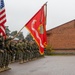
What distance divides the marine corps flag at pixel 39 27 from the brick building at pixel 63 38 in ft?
125

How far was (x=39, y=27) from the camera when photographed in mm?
16281

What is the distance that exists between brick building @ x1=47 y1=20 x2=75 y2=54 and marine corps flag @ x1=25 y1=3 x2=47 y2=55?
38063mm

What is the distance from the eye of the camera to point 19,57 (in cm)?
2381

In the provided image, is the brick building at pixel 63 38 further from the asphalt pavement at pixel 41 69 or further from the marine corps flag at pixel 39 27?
the marine corps flag at pixel 39 27

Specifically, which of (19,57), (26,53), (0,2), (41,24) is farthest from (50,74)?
(26,53)

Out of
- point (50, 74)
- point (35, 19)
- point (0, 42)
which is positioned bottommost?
point (50, 74)

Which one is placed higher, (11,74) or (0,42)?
(0,42)

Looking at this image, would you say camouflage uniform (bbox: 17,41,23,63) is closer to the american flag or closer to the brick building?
the american flag

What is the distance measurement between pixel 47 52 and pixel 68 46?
17.7 feet

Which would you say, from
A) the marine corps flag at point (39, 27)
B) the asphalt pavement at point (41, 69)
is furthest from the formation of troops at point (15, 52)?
the marine corps flag at point (39, 27)

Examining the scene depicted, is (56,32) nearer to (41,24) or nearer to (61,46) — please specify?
(61,46)

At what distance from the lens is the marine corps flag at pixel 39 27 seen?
16.0 metres

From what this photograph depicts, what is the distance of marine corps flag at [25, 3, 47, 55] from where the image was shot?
16.0 m

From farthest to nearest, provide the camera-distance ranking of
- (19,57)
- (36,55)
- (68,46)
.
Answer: (68,46), (36,55), (19,57)
